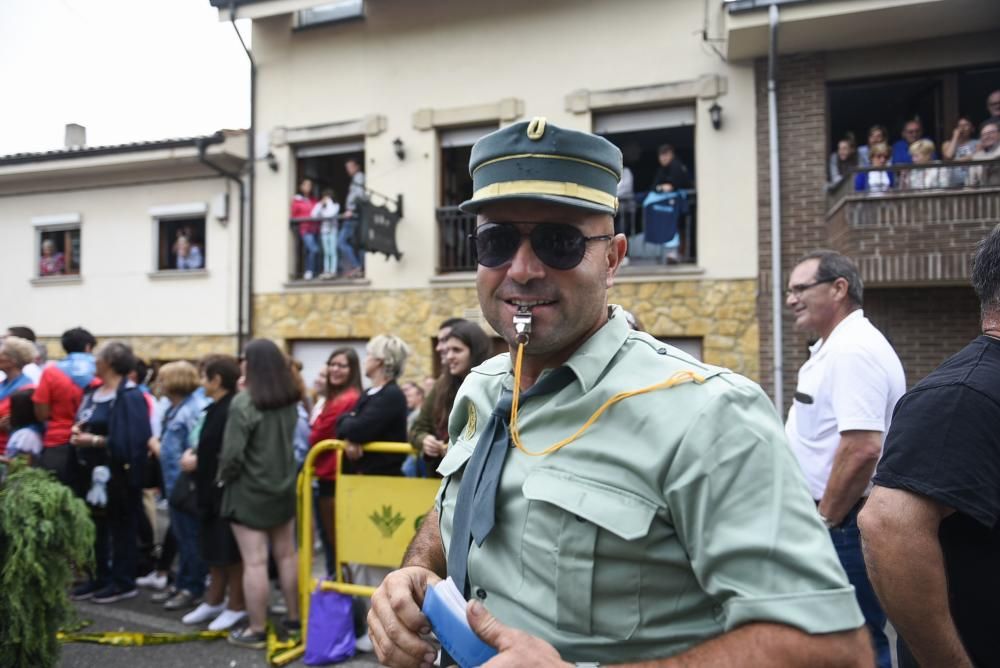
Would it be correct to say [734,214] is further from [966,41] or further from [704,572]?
[704,572]

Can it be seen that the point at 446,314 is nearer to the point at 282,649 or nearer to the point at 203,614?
the point at 203,614

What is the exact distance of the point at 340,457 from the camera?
4.65 metres

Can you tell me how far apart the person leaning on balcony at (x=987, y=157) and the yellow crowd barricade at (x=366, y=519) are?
705 centimetres

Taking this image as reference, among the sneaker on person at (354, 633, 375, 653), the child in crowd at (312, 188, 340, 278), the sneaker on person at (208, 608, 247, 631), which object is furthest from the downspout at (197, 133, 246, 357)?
the sneaker on person at (354, 633, 375, 653)

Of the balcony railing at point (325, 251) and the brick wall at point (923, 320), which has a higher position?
the balcony railing at point (325, 251)

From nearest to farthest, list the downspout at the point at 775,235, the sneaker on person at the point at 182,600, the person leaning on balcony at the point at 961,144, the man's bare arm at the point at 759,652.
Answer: the man's bare arm at the point at 759,652 → the sneaker on person at the point at 182,600 → the person leaning on balcony at the point at 961,144 → the downspout at the point at 775,235

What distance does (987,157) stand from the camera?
308 inches

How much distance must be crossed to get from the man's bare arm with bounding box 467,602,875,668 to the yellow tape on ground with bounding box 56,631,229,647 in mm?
4438

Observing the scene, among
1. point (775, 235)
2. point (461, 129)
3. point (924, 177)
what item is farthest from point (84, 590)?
point (924, 177)

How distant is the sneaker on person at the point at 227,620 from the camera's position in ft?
16.1

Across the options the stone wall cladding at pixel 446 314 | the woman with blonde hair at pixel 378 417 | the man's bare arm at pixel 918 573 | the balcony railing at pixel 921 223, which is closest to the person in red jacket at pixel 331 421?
the woman with blonde hair at pixel 378 417

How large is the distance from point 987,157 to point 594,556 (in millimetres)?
8636

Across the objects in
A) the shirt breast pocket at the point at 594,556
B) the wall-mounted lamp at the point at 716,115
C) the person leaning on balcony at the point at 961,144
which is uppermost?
the wall-mounted lamp at the point at 716,115

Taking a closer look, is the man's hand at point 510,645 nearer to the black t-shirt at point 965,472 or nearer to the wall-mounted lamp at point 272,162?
the black t-shirt at point 965,472
